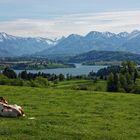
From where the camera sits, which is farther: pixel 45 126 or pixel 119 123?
pixel 119 123

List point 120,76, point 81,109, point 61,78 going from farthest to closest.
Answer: point 61,78 < point 120,76 < point 81,109

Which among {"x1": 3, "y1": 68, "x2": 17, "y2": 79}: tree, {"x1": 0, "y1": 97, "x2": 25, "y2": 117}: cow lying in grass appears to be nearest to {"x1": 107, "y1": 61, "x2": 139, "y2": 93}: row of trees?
{"x1": 3, "y1": 68, "x2": 17, "y2": 79}: tree

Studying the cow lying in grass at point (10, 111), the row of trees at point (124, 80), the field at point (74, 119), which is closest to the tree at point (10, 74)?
the row of trees at point (124, 80)

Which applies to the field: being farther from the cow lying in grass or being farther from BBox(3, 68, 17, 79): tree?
BBox(3, 68, 17, 79): tree

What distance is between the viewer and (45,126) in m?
17.8

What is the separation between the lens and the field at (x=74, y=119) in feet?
53.5

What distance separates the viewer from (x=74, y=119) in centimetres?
2055

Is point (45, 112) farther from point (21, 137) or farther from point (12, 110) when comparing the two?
point (21, 137)

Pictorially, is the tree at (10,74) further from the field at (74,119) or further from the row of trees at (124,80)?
the field at (74,119)

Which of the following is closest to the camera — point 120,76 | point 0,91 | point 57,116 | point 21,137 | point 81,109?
point 21,137

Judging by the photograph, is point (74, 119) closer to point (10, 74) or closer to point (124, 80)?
point (124, 80)

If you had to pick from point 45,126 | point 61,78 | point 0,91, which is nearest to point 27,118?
point 45,126

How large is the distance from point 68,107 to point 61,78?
12491 cm

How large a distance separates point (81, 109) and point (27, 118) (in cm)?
525
